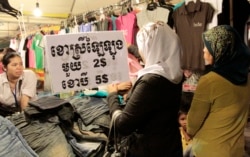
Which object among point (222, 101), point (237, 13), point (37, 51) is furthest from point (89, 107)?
point (37, 51)

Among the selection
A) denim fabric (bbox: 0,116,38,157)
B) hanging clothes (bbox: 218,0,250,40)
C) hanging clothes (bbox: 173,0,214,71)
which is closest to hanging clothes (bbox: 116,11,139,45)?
hanging clothes (bbox: 173,0,214,71)

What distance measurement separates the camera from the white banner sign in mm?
1440

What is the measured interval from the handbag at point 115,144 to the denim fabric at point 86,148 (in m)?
0.05

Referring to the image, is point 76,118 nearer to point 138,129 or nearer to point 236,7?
point 138,129

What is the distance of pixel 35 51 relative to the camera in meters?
4.54

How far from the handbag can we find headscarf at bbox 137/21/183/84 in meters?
0.27

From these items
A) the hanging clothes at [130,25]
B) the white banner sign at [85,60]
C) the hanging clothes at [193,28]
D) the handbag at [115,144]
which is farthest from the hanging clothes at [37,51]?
the handbag at [115,144]

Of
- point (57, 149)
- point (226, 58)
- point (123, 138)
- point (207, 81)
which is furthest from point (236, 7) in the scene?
point (57, 149)

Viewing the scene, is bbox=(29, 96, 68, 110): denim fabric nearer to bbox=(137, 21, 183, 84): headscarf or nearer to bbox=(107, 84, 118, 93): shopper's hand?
bbox=(107, 84, 118, 93): shopper's hand

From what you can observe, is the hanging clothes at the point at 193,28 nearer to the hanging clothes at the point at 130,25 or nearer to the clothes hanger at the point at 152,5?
the clothes hanger at the point at 152,5

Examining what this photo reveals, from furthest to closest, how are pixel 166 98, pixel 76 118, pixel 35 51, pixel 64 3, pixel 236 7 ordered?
pixel 64 3, pixel 35 51, pixel 236 7, pixel 76 118, pixel 166 98

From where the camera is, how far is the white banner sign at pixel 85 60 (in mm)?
1440

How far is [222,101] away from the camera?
4.75ft

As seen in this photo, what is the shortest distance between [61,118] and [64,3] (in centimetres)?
403
